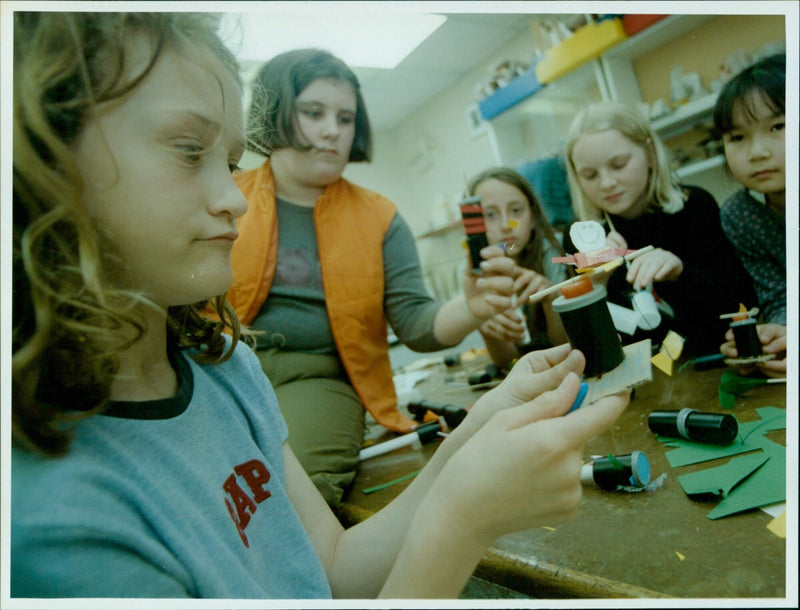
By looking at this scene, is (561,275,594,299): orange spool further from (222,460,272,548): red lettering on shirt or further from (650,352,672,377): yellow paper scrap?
(222,460,272,548): red lettering on shirt

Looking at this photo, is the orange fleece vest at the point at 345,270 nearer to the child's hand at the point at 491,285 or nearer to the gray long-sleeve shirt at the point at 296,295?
the gray long-sleeve shirt at the point at 296,295

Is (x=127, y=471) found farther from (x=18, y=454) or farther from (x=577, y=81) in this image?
(x=577, y=81)

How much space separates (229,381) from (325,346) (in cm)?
14

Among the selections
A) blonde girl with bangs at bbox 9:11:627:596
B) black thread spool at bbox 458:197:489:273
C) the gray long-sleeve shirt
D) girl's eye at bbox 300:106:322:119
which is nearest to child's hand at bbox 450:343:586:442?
blonde girl with bangs at bbox 9:11:627:596

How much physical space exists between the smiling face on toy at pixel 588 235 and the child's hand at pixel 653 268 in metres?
0.03

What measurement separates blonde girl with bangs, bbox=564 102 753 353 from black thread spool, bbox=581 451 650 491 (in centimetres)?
11

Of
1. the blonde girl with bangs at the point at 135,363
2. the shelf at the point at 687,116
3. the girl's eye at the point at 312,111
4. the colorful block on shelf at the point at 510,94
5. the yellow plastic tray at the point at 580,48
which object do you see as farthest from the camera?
the colorful block on shelf at the point at 510,94

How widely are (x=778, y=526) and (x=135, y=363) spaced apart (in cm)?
47

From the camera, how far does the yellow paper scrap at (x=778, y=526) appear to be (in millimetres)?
327

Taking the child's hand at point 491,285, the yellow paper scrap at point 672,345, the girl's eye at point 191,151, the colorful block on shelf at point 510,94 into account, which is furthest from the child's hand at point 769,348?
the colorful block on shelf at point 510,94

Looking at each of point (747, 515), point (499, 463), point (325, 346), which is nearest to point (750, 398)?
point (747, 515)

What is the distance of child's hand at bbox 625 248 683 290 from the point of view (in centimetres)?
35

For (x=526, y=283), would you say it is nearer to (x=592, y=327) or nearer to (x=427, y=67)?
(x=592, y=327)

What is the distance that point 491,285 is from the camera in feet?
1.48
